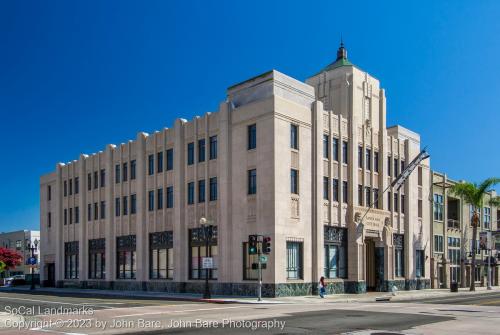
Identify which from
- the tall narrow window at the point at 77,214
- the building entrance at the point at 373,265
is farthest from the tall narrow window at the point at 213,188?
the tall narrow window at the point at 77,214

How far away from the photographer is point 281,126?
41.5 m

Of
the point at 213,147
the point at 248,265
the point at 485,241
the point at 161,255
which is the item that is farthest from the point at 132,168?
the point at 485,241

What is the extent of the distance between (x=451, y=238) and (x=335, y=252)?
25797 mm

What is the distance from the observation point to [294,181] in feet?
140

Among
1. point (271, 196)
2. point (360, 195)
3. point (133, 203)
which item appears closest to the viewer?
point (271, 196)

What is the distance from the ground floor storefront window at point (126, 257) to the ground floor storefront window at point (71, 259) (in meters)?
8.26

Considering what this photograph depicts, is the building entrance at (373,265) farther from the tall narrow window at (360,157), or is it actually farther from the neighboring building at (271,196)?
the tall narrow window at (360,157)

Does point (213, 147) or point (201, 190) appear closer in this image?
point (213, 147)

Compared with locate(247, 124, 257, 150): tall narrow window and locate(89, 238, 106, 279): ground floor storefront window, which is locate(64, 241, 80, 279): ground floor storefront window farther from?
locate(247, 124, 257, 150): tall narrow window

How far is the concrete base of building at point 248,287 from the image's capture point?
40.7 meters

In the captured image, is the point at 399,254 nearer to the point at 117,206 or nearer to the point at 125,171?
the point at 125,171

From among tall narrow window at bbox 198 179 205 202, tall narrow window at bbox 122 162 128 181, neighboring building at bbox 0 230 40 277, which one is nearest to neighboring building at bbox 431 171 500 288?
tall narrow window at bbox 198 179 205 202

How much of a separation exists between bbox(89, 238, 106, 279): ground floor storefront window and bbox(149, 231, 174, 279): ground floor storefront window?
8199mm

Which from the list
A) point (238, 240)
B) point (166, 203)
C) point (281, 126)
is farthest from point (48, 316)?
point (166, 203)
